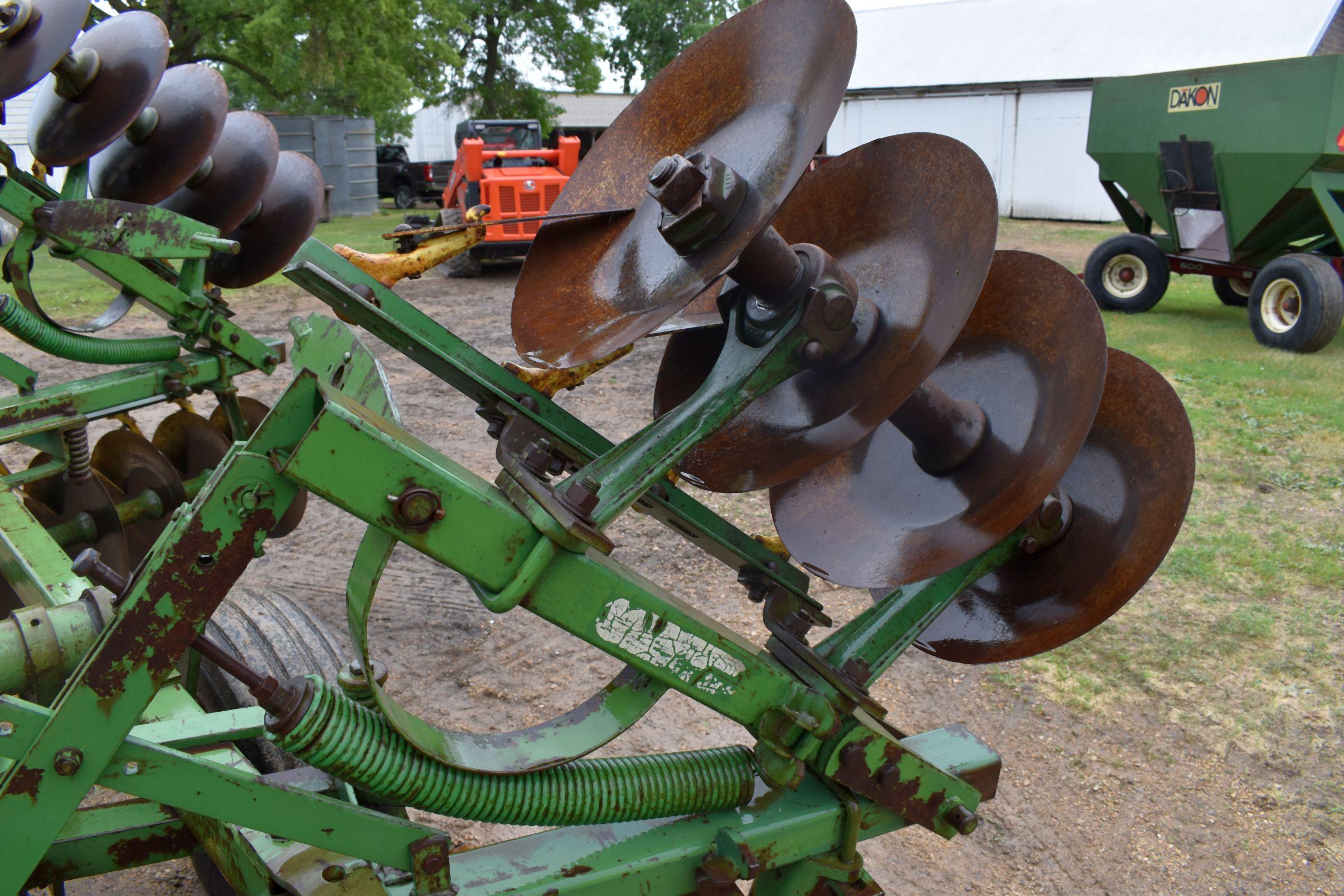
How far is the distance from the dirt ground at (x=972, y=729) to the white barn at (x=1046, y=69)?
16.3 metres

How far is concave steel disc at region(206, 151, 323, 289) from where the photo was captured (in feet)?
14.5

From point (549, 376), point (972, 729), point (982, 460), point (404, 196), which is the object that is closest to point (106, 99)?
point (549, 376)

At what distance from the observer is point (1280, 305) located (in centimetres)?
877

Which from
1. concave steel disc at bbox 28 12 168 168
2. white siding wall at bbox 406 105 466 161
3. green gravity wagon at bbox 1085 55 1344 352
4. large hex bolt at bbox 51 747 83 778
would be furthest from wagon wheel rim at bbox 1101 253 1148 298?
white siding wall at bbox 406 105 466 161

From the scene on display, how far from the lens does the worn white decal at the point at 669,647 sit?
175 centimetres

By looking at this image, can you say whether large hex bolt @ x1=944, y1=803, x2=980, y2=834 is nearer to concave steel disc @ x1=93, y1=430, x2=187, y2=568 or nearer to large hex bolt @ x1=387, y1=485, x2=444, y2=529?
large hex bolt @ x1=387, y1=485, x2=444, y2=529

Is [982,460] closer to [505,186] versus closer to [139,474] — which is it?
[139,474]

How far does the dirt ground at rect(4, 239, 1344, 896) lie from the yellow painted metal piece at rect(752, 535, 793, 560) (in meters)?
1.00

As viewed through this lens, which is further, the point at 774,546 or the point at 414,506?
the point at 774,546

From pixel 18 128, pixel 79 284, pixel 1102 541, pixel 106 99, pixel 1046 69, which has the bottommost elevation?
pixel 79 284

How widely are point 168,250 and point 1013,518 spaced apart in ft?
10.1

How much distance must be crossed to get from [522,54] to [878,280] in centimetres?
2666

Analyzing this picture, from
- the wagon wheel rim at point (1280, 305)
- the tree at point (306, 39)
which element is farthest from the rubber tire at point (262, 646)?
the tree at point (306, 39)

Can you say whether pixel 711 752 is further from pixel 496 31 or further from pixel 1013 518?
pixel 496 31
